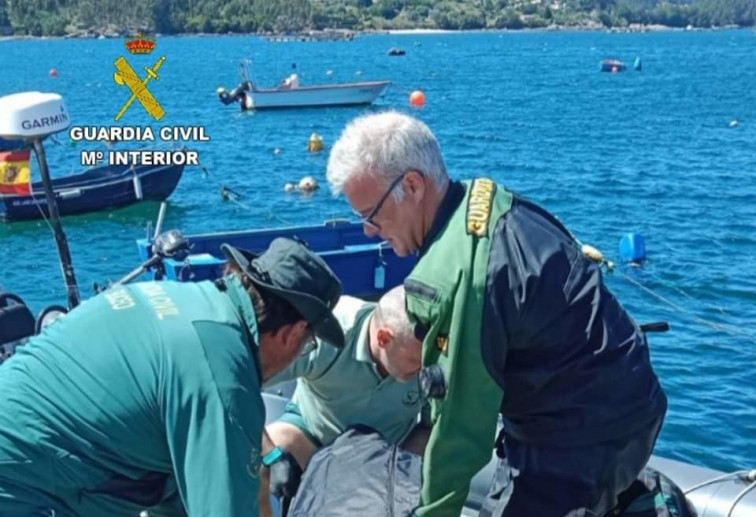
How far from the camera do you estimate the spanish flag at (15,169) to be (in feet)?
23.5

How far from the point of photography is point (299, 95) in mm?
43312

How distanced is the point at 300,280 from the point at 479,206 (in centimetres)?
51

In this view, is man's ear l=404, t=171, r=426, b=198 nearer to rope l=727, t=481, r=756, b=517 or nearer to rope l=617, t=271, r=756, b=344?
rope l=727, t=481, r=756, b=517

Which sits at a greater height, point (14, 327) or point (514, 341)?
point (514, 341)

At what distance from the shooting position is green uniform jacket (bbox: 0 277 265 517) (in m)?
2.33

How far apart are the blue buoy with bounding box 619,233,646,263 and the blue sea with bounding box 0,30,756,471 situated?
0.26 meters

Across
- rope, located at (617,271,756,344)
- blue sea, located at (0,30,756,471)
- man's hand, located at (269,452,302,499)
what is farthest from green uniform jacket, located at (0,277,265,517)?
rope, located at (617,271,756,344)

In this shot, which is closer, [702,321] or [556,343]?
[556,343]

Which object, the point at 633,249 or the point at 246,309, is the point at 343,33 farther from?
the point at 246,309

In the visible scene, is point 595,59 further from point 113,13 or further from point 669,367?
point 669,367

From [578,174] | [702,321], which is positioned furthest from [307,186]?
[702,321]

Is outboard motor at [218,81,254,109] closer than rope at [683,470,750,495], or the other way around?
rope at [683,470,750,495]

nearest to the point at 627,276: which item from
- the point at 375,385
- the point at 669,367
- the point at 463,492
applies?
the point at 669,367

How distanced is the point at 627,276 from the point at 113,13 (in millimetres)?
102902
